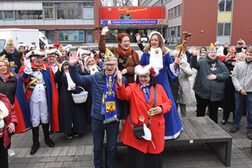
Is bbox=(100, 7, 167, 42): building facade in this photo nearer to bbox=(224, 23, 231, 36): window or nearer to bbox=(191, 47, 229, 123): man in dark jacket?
bbox=(224, 23, 231, 36): window

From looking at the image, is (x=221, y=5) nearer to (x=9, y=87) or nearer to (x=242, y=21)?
(x=242, y=21)

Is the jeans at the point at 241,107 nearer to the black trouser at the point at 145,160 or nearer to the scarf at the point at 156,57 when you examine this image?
the scarf at the point at 156,57

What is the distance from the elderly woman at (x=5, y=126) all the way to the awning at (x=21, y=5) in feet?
118

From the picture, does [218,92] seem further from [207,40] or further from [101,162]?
[207,40]

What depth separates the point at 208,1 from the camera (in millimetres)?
28891

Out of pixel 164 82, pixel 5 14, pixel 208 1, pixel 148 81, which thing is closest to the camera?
pixel 148 81

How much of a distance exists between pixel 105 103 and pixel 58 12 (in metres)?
36.0

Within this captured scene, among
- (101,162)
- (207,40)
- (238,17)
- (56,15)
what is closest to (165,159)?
(101,162)

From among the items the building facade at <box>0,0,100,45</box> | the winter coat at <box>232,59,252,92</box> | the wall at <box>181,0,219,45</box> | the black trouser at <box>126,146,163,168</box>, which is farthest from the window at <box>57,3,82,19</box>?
the black trouser at <box>126,146,163,168</box>

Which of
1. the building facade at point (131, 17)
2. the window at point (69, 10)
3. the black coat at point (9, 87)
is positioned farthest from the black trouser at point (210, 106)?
the window at point (69, 10)

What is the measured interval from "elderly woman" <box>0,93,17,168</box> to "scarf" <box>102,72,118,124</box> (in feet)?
4.29

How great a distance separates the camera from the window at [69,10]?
34.8m

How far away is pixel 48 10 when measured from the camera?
115 ft

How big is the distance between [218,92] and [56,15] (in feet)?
116
